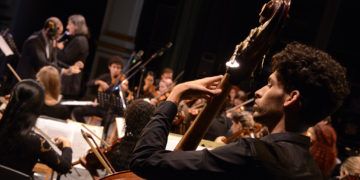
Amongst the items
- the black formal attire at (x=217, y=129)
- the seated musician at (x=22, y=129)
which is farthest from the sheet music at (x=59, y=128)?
the black formal attire at (x=217, y=129)

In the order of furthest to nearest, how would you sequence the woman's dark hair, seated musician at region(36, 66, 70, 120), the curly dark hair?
seated musician at region(36, 66, 70, 120) → the woman's dark hair → the curly dark hair

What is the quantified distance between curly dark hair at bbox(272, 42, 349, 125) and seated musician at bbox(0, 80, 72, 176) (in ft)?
5.58

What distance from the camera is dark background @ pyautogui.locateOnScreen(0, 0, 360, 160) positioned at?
10.2 metres

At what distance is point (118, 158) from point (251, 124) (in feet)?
7.71

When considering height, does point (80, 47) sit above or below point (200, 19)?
below

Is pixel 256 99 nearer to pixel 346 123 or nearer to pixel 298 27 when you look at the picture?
pixel 346 123

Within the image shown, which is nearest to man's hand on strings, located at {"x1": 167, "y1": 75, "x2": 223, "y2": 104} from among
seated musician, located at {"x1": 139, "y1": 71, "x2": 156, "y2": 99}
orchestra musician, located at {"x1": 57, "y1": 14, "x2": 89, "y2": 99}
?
orchestra musician, located at {"x1": 57, "y1": 14, "x2": 89, "y2": 99}

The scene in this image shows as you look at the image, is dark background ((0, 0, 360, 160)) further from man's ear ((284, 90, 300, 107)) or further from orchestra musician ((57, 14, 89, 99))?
man's ear ((284, 90, 300, 107))

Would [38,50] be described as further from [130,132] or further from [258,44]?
[258,44]

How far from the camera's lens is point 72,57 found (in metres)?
7.68

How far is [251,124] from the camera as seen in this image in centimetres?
564

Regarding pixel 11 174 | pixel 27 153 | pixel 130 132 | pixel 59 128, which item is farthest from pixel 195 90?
pixel 59 128

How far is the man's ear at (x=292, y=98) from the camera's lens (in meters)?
1.65

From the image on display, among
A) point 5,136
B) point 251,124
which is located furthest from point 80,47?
point 5,136
